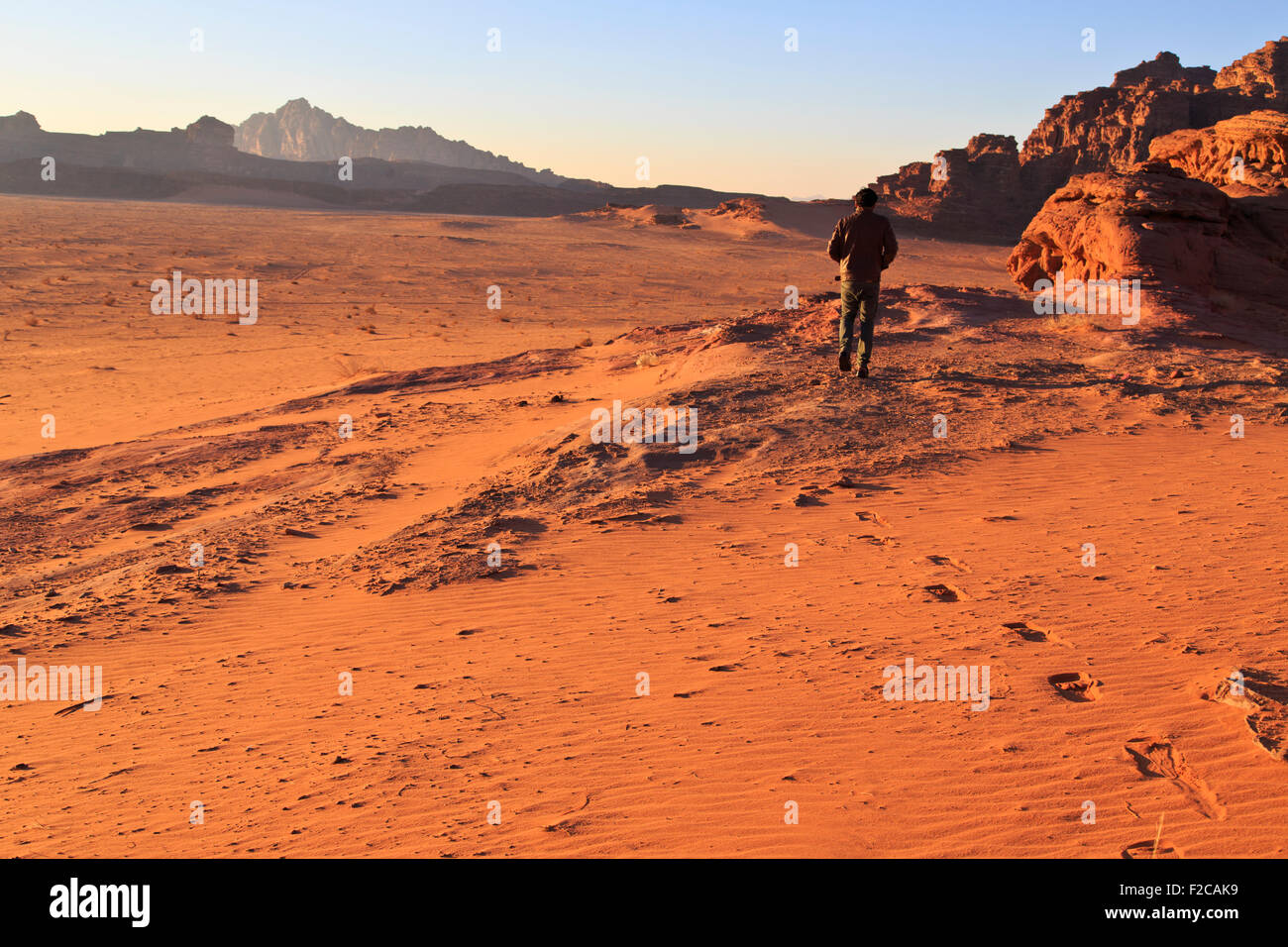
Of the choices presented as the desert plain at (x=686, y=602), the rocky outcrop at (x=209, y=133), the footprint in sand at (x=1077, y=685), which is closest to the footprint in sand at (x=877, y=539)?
the desert plain at (x=686, y=602)

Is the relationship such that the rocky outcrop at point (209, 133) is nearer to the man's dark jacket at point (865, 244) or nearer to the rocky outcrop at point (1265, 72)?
the rocky outcrop at point (1265, 72)

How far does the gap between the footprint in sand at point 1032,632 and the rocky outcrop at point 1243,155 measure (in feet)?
54.4

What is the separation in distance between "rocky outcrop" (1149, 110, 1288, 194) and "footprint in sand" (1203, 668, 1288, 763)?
55.6 ft

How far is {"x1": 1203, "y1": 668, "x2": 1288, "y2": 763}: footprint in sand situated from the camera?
3.72 meters

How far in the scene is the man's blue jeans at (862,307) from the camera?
9547 mm

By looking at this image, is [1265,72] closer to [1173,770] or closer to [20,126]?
[1173,770]

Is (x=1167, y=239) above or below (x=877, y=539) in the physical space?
above

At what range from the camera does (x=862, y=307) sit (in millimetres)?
9750

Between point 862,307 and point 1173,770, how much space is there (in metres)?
6.80

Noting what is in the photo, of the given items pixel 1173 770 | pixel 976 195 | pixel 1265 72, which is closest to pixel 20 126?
pixel 976 195

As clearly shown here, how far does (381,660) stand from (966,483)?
4.96 meters

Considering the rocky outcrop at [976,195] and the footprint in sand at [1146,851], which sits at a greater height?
the rocky outcrop at [976,195]

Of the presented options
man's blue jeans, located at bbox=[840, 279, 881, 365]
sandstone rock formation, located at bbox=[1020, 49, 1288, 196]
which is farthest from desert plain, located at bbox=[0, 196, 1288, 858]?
sandstone rock formation, located at bbox=[1020, 49, 1288, 196]
